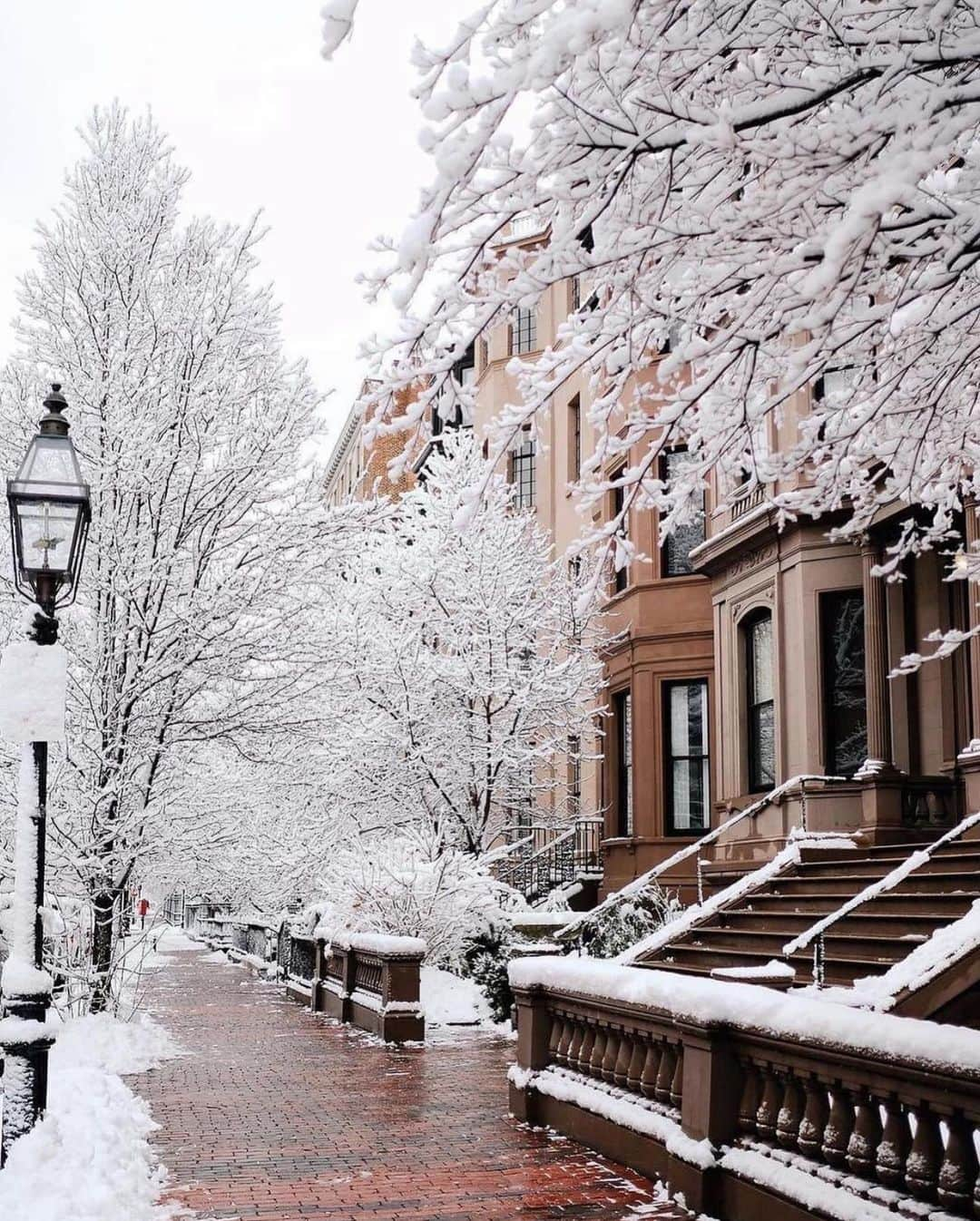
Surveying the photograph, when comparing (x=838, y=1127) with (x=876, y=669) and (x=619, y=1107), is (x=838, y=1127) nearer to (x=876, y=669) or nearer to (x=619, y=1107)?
(x=619, y=1107)

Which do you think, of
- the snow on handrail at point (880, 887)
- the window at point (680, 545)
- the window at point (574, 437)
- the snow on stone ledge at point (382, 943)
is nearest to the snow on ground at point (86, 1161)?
the snow on stone ledge at point (382, 943)

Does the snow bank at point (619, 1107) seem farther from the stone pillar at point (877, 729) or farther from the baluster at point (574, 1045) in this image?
the stone pillar at point (877, 729)

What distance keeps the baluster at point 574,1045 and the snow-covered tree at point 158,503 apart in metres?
6.62

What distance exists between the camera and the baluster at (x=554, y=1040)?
10.6m

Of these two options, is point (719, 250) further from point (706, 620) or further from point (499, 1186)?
point (706, 620)

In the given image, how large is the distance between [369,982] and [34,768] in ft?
36.3

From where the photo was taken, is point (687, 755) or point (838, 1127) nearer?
point (838, 1127)

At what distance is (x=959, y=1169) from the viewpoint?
5.42m

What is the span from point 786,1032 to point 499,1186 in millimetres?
2540

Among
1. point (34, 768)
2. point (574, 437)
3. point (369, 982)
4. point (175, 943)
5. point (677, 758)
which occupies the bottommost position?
point (175, 943)

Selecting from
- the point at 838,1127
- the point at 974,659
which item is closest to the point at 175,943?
the point at 974,659

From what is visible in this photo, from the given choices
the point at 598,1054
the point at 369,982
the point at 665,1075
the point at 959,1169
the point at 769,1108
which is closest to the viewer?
the point at 959,1169

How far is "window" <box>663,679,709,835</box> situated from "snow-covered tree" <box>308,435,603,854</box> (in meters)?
1.73

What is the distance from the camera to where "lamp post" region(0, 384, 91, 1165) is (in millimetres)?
7754
